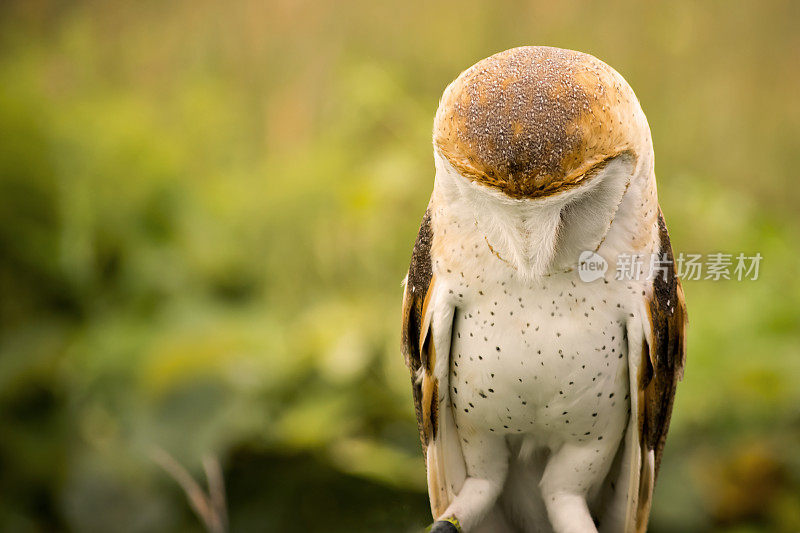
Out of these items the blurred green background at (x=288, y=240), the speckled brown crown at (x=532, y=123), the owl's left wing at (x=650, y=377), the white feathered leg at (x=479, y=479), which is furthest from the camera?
the blurred green background at (x=288, y=240)

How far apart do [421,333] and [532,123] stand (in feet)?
1.27

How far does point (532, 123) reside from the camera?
74cm

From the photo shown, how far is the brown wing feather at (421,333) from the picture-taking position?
1.03 metres

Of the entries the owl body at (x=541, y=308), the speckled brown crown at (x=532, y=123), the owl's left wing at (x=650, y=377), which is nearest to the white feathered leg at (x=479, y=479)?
the owl body at (x=541, y=308)

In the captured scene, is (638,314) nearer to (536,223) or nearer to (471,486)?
(536,223)

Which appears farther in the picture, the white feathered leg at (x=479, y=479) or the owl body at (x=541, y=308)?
the white feathered leg at (x=479, y=479)

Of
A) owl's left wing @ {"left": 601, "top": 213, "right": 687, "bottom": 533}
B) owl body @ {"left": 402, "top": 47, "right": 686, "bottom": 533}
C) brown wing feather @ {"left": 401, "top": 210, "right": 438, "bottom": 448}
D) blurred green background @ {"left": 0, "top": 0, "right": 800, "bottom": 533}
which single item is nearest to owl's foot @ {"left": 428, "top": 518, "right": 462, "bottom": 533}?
owl body @ {"left": 402, "top": 47, "right": 686, "bottom": 533}

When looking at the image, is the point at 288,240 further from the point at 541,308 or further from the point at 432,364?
the point at 541,308

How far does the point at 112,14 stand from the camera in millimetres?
2590

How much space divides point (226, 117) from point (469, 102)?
1.80 meters

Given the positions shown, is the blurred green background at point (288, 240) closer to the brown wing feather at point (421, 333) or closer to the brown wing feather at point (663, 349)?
the brown wing feather at point (421, 333)

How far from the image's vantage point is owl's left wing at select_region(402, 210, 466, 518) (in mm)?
1024

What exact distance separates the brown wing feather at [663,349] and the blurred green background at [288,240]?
63 centimetres

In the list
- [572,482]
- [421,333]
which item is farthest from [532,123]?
[572,482]
